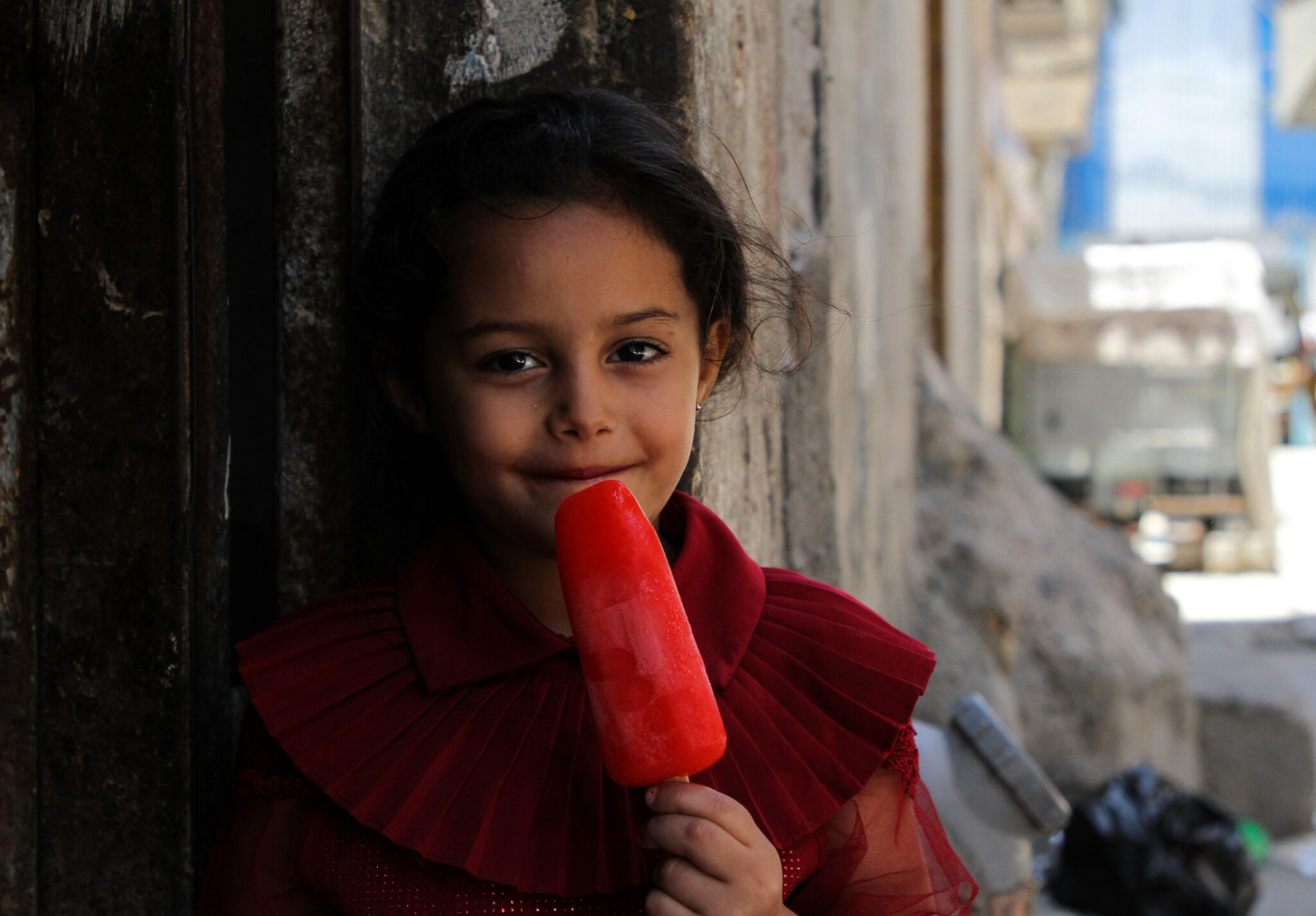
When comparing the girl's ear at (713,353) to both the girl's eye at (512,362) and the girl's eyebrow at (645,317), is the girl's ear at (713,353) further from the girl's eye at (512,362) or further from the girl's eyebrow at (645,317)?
the girl's eye at (512,362)

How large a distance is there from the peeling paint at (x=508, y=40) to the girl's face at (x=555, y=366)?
1.31ft

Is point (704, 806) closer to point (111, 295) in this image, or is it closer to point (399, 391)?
point (399, 391)

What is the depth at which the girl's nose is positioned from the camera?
1175mm

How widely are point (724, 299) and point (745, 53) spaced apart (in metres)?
0.61

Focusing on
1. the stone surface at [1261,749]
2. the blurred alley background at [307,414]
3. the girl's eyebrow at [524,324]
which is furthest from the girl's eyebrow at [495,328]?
the stone surface at [1261,749]

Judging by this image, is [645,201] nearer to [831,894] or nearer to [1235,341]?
[831,894]

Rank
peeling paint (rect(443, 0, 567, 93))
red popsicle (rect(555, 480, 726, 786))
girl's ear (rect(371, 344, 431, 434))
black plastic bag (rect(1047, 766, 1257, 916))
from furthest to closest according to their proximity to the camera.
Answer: black plastic bag (rect(1047, 766, 1257, 916))
peeling paint (rect(443, 0, 567, 93))
girl's ear (rect(371, 344, 431, 434))
red popsicle (rect(555, 480, 726, 786))

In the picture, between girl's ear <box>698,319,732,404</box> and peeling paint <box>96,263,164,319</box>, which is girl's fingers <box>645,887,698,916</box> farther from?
peeling paint <box>96,263,164,319</box>

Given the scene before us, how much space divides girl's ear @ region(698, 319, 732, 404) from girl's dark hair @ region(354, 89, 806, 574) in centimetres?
1

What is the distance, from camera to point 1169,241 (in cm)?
1252

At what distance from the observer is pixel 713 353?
1.46 metres

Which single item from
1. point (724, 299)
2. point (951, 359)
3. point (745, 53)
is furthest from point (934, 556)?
point (724, 299)

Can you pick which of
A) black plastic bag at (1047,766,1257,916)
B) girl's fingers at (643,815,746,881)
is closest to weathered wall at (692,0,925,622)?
girl's fingers at (643,815,746,881)

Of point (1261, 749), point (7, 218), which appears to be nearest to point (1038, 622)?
point (1261, 749)
